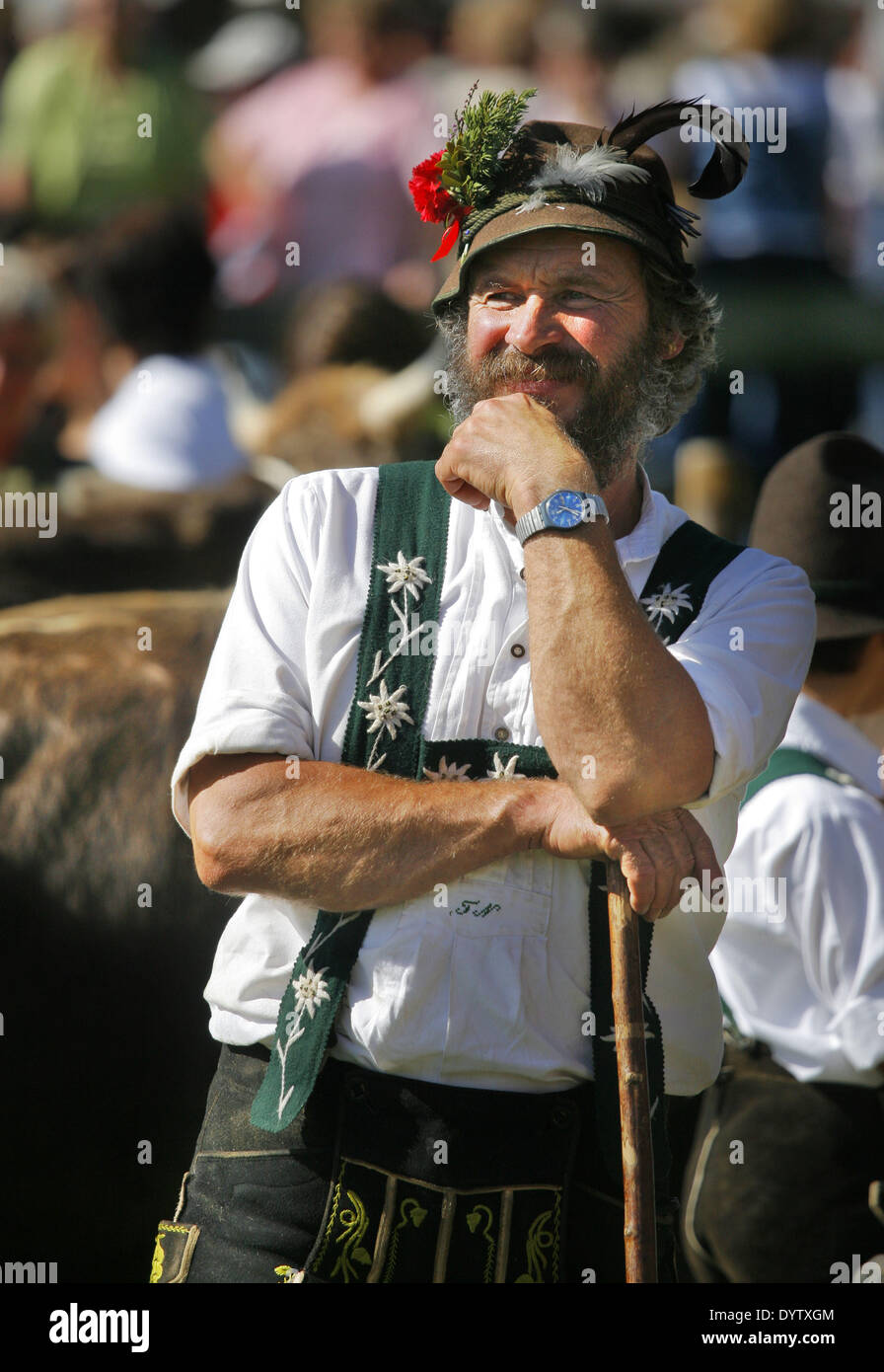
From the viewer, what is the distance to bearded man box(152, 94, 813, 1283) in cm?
209

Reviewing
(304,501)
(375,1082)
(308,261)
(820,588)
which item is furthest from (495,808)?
(308,261)

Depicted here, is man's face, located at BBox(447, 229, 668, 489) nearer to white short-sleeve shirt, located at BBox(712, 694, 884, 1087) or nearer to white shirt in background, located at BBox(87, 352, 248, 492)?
white short-sleeve shirt, located at BBox(712, 694, 884, 1087)

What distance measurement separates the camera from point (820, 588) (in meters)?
3.57

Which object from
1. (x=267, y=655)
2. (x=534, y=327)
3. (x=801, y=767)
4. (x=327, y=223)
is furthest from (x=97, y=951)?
(x=327, y=223)

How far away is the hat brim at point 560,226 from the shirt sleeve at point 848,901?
1.34 meters

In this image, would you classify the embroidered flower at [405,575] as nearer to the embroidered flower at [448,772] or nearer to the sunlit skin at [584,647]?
the sunlit skin at [584,647]

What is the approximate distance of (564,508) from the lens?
212 cm

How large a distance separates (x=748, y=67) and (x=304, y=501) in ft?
12.1

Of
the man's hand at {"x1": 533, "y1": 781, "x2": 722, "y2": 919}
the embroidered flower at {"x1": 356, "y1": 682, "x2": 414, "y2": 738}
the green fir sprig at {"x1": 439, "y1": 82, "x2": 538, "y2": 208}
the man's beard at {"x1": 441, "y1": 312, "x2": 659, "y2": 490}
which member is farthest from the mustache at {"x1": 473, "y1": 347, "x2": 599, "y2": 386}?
the man's hand at {"x1": 533, "y1": 781, "x2": 722, "y2": 919}

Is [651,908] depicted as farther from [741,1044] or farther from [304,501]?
[741,1044]

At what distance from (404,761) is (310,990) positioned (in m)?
0.34

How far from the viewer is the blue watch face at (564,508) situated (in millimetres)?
2111

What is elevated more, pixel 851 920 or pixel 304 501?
pixel 304 501

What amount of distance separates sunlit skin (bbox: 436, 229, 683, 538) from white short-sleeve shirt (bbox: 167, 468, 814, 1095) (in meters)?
0.12
